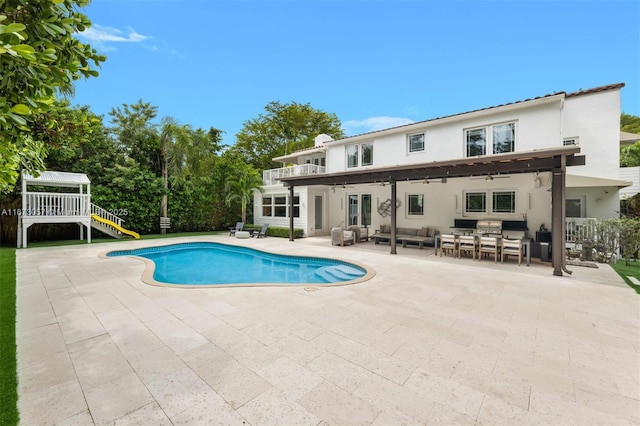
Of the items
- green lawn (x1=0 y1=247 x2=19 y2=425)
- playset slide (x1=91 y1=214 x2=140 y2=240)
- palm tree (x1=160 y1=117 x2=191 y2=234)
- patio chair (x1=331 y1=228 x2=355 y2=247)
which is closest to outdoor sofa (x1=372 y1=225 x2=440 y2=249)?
patio chair (x1=331 y1=228 x2=355 y2=247)

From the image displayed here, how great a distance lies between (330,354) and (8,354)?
4024 millimetres

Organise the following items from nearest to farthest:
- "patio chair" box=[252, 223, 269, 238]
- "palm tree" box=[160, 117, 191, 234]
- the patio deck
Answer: the patio deck → "palm tree" box=[160, 117, 191, 234] → "patio chair" box=[252, 223, 269, 238]

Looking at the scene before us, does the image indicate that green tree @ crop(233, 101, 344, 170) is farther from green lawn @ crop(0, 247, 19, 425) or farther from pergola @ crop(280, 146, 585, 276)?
green lawn @ crop(0, 247, 19, 425)

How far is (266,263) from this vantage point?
36.1 feet

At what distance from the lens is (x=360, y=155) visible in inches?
647

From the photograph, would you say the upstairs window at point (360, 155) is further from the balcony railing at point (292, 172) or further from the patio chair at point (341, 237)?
the patio chair at point (341, 237)

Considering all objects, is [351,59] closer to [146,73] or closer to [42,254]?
[146,73]

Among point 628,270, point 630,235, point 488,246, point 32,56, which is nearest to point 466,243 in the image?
point 488,246

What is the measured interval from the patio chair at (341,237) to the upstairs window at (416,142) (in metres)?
5.37

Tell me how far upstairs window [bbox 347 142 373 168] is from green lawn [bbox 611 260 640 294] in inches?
418

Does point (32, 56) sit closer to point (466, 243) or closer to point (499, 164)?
point (499, 164)

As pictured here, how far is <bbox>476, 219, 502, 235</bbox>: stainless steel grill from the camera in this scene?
36.7 feet

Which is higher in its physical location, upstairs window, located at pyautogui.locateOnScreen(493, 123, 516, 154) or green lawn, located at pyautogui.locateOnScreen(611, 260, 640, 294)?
upstairs window, located at pyautogui.locateOnScreen(493, 123, 516, 154)

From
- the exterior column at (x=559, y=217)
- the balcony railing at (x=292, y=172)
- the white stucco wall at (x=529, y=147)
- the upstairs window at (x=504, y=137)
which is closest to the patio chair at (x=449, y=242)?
the white stucco wall at (x=529, y=147)
